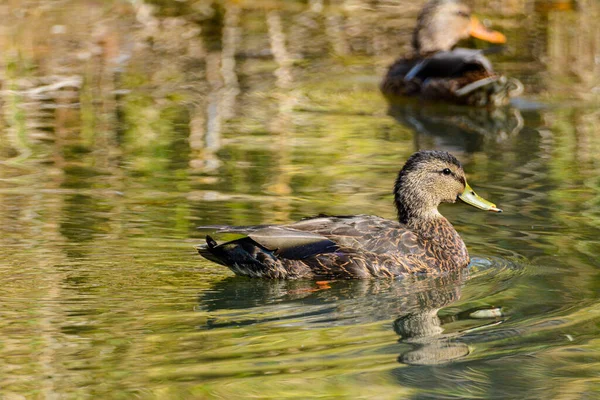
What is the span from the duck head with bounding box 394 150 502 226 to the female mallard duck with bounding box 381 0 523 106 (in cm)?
646

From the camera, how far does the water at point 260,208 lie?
6.09 m

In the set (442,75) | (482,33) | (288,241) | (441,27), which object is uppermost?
(441,27)

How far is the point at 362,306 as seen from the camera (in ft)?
Answer: 24.1

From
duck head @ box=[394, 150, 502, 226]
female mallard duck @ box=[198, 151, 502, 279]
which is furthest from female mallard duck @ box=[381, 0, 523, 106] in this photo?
female mallard duck @ box=[198, 151, 502, 279]

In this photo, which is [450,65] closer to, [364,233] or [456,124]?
[456,124]

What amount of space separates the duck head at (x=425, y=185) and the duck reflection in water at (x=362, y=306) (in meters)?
0.67

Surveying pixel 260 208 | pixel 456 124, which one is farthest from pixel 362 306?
pixel 456 124

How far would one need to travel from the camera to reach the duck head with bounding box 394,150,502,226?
28.8 feet

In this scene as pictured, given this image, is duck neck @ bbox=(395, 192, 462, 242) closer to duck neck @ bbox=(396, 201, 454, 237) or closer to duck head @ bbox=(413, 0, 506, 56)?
duck neck @ bbox=(396, 201, 454, 237)

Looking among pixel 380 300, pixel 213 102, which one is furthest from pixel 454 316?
pixel 213 102

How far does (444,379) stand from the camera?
5.97 m

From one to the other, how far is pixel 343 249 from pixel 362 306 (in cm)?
85

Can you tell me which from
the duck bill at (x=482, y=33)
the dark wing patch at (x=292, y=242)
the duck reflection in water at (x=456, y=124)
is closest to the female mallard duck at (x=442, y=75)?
the duck reflection in water at (x=456, y=124)

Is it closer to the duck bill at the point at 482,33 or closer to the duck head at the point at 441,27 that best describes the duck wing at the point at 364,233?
the duck head at the point at 441,27
